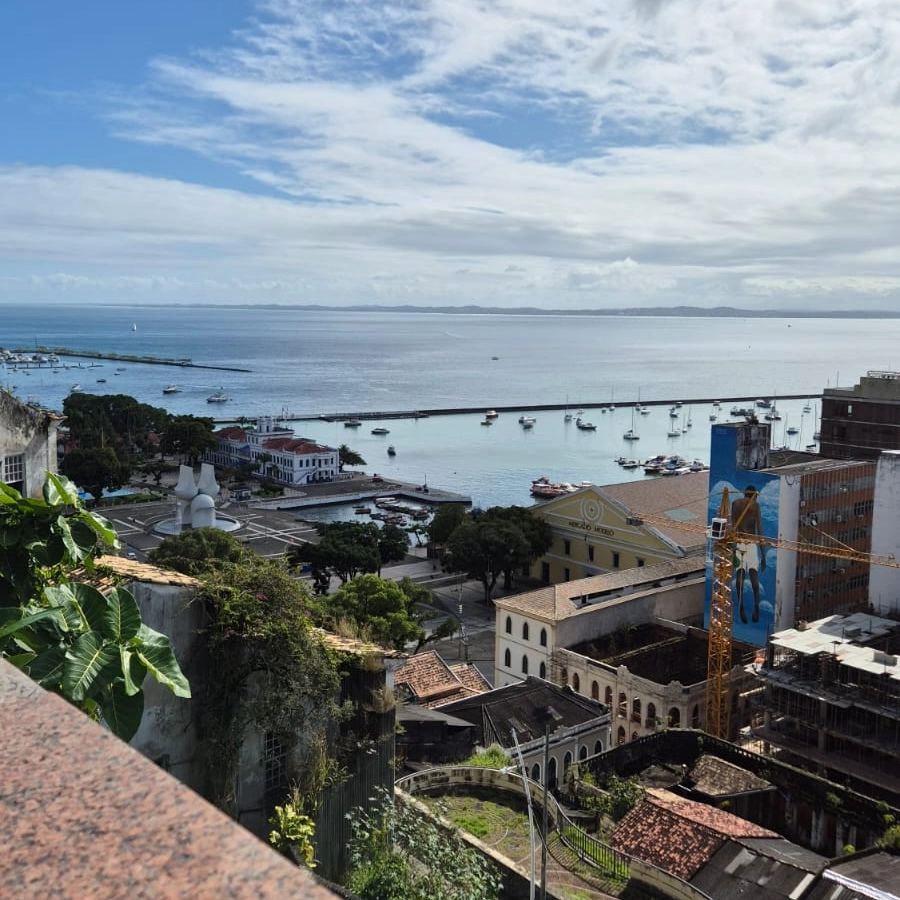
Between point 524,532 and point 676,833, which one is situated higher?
point 676,833

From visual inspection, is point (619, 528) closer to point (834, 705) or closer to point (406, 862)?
point (834, 705)

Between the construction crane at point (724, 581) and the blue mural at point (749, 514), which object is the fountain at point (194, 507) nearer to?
the blue mural at point (749, 514)

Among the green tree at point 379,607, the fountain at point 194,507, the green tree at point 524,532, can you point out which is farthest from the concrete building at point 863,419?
the fountain at point 194,507

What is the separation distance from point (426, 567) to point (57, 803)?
159 ft

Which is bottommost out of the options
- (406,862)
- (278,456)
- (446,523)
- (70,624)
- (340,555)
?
(446,523)

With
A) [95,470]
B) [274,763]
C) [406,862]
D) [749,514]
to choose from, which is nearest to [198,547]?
[749,514]

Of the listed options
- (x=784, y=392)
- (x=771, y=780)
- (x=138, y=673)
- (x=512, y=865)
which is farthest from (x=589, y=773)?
(x=784, y=392)

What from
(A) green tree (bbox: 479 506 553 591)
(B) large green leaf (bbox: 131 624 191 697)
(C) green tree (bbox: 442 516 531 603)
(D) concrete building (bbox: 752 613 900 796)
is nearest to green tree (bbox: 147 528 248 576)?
(C) green tree (bbox: 442 516 531 603)

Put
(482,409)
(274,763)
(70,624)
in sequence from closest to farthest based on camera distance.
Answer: (70,624), (274,763), (482,409)

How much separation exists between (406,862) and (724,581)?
84.1 feet

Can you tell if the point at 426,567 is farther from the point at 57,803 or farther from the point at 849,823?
the point at 57,803

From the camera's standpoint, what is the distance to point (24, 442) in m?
14.8

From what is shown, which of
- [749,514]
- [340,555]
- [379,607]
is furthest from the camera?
[340,555]

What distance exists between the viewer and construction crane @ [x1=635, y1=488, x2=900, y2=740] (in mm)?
26812
